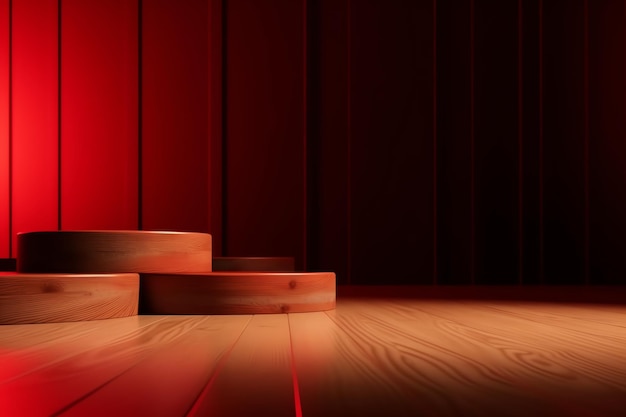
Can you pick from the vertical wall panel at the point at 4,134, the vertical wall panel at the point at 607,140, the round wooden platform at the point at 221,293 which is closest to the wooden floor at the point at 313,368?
the round wooden platform at the point at 221,293

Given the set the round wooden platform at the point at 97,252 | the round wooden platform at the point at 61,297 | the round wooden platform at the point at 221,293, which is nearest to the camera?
the round wooden platform at the point at 61,297

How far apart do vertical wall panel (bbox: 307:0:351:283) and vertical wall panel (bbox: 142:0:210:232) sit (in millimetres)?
648

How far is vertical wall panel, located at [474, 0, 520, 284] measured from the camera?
12.2 feet

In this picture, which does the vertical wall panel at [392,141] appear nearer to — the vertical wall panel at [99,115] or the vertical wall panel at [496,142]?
the vertical wall panel at [496,142]

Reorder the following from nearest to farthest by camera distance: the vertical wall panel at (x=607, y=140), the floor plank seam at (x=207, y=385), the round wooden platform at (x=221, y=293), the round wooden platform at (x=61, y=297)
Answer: the floor plank seam at (x=207, y=385)
the round wooden platform at (x=61, y=297)
the round wooden platform at (x=221, y=293)
the vertical wall panel at (x=607, y=140)

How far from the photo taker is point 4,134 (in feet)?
12.3

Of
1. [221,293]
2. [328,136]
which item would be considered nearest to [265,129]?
[328,136]

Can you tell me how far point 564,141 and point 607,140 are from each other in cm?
28

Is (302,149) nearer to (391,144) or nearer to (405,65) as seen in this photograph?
(391,144)

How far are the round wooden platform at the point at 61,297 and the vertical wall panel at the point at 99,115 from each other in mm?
2224

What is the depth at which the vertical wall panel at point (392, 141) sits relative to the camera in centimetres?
368

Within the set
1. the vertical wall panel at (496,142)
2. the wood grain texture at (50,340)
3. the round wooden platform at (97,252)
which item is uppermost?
the vertical wall panel at (496,142)

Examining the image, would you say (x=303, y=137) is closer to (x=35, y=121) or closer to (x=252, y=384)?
Result: (x=35, y=121)

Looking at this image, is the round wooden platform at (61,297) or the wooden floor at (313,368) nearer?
the wooden floor at (313,368)
